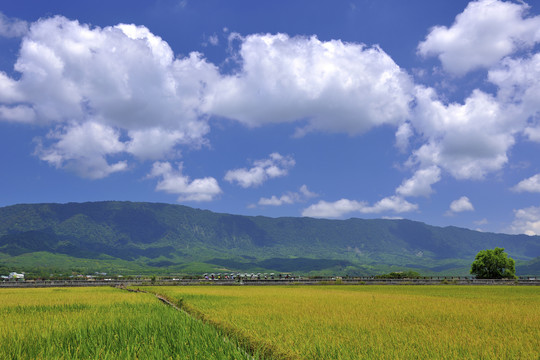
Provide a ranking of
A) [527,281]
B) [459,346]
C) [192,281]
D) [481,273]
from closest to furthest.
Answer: [459,346], [527,281], [192,281], [481,273]

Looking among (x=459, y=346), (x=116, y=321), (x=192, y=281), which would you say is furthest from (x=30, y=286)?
(x=459, y=346)

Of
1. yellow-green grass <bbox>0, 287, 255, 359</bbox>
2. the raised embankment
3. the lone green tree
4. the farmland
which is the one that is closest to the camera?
the farmland

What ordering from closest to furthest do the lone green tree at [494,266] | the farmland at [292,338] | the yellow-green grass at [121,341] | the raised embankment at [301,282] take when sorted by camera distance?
the farmland at [292,338], the yellow-green grass at [121,341], the raised embankment at [301,282], the lone green tree at [494,266]

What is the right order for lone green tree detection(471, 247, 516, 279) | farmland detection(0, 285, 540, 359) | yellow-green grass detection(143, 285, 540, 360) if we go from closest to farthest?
yellow-green grass detection(143, 285, 540, 360) → farmland detection(0, 285, 540, 359) → lone green tree detection(471, 247, 516, 279)

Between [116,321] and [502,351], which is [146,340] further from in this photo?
Result: [502,351]

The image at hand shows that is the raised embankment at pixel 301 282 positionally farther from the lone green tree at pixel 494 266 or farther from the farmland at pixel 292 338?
the farmland at pixel 292 338

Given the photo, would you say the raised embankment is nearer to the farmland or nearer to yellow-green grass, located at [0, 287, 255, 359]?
the farmland

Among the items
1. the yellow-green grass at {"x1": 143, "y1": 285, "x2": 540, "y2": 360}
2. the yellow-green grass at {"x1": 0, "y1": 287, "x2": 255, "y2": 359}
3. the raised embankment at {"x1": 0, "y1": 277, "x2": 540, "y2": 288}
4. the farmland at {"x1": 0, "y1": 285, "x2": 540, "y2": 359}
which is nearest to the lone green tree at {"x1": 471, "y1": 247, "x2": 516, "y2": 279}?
the raised embankment at {"x1": 0, "y1": 277, "x2": 540, "y2": 288}

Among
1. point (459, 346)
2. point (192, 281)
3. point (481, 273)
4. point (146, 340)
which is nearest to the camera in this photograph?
point (459, 346)

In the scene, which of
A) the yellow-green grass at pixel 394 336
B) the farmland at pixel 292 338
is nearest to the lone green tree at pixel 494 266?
the yellow-green grass at pixel 394 336

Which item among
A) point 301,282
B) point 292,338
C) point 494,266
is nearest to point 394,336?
point 292,338

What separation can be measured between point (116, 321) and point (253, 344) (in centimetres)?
854

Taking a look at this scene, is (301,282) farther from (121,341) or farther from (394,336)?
(121,341)

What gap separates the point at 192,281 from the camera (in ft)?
290
